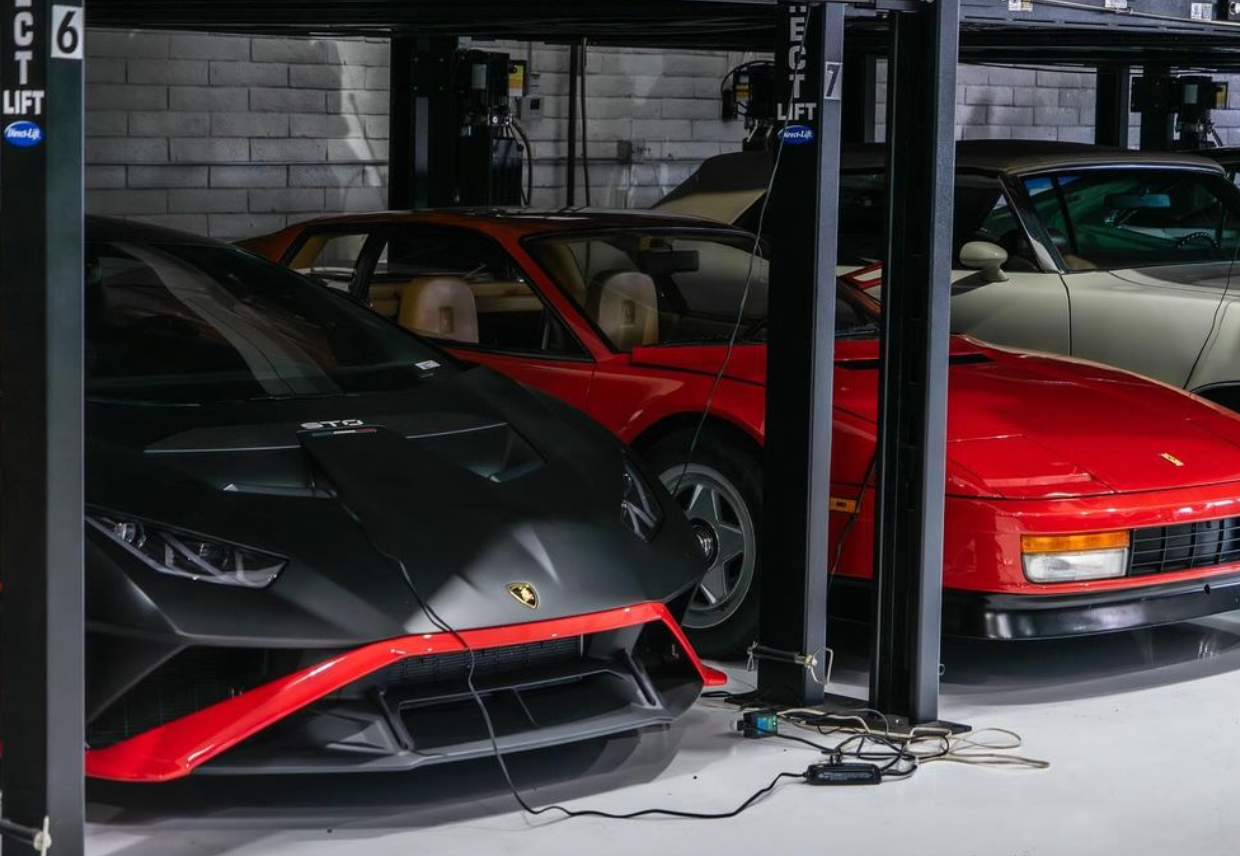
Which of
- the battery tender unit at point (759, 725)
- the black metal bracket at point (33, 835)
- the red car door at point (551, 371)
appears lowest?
the battery tender unit at point (759, 725)

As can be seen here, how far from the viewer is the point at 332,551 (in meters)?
3.78

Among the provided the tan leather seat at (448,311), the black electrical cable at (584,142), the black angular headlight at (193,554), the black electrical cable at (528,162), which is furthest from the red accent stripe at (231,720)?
the black electrical cable at (528,162)

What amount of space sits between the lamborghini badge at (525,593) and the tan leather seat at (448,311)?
2.16m

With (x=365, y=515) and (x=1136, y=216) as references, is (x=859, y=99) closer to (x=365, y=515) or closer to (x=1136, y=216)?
(x=1136, y=216)

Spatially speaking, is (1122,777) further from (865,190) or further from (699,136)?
(699,136)

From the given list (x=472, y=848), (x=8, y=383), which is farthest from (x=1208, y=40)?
(x=8, y=383)

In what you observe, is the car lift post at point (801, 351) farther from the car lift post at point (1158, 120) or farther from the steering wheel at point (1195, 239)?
the car lift post at point (1158, 120)

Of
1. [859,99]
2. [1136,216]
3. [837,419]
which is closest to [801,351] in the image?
[837,419]

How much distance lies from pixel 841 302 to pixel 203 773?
3.17m

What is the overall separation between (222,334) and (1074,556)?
225 cm

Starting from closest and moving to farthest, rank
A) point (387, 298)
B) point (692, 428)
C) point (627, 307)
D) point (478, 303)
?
point (692, 428)
point (627, 307)
point (478, 303)
point (387, 298)

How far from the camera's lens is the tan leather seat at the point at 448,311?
5.97m

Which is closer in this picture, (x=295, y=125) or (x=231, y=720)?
A: (x=231, y=720)

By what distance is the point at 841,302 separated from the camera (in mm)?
6156
